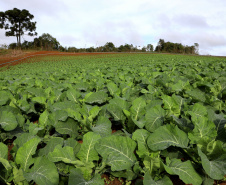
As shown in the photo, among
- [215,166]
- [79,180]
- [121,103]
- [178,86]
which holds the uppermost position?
[178,86]

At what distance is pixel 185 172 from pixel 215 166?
0.23 metres

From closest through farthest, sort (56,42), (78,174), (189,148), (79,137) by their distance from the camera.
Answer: (78,174), (189,148), (79,137), (56,42)

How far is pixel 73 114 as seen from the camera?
1.91 m

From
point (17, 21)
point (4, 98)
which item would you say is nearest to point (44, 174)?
point (4, 98)

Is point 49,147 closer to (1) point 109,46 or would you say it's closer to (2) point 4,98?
(2) point 4,98

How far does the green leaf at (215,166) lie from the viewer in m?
1.16

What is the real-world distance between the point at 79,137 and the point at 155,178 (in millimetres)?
981

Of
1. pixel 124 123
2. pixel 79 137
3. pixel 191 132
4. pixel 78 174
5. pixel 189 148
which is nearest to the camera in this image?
pixel 78 174

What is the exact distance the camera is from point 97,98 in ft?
8.56

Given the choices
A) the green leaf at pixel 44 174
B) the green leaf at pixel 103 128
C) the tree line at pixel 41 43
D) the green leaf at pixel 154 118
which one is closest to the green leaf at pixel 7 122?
the green leaf at pixel 44 174

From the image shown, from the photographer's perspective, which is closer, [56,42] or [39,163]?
[39,163]

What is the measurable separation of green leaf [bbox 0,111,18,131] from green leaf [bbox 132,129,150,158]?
52.9 inches

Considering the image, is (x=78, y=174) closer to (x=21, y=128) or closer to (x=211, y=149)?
(x=211, y=149)

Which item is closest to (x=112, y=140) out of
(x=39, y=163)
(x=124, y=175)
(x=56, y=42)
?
(x=124, y=175)
